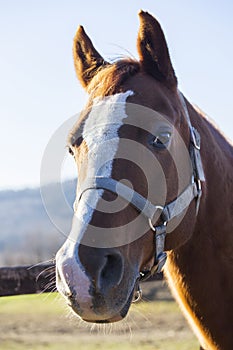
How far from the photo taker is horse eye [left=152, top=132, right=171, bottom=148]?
2814 millimetres

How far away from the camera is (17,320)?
12.6m

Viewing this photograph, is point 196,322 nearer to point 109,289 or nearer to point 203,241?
point 203,241

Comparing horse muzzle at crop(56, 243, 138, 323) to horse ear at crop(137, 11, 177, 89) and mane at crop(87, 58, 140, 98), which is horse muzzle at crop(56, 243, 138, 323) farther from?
horse ear at crop(137, 11, 177, 89)

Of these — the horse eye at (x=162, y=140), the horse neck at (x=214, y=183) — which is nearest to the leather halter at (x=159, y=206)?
the horse neck at (x=214, y=183)

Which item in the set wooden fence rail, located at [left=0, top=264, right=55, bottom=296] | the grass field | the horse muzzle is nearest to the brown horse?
the horse muzzle

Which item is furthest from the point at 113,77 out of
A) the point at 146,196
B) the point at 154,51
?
the point at 146,196

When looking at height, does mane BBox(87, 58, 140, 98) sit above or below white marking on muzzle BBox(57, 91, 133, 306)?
above

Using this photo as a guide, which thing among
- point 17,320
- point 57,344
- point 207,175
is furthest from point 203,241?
point 17,320

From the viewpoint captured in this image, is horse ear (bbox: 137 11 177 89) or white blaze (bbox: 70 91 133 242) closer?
white blaze (bbox: 70 91 133 242)

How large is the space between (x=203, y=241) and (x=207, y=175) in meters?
0.37

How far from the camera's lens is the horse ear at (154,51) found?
3.01m

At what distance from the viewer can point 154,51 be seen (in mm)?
3055

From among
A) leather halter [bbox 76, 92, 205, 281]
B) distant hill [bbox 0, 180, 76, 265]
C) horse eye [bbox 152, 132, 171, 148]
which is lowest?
distant hill [bbox 0, 180, 76, 265]

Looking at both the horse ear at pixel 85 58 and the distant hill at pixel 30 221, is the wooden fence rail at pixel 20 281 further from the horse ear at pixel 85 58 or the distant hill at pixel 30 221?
the horse ear at pixel 85 58
